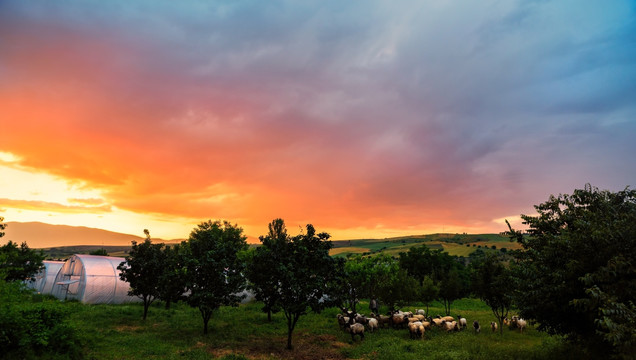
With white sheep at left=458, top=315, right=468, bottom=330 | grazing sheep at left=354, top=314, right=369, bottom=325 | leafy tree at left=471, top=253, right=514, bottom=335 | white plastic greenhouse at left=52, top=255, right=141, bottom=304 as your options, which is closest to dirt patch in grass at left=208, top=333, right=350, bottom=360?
grazing sheep at left=354, top=314, right=369, bottom=325

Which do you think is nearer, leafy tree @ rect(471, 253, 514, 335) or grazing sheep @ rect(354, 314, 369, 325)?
leafy tree @ rect(471, 253, 514, 335)

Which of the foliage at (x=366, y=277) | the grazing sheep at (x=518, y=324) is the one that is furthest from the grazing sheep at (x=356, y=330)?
the grazing sheep at (x=518, y=324)

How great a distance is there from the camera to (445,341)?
24938mm

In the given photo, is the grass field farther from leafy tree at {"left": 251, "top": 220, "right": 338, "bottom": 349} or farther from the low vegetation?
leafy tree at {"left": 251, "top": 220, "right": 338, "bottom": 349}

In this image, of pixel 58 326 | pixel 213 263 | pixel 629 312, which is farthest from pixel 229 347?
pixel 629 312

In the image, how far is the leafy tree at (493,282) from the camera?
92.8ft

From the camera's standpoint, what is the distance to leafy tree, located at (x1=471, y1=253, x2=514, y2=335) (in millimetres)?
28297

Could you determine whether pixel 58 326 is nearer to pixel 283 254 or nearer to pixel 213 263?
pixel 213 263

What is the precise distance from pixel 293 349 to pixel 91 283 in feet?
112

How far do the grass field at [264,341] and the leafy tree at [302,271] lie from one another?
3354 millimetres

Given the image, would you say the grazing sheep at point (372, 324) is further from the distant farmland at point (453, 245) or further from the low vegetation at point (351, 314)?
the distant farmland at point (453, 245)

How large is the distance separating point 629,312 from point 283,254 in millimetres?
19105

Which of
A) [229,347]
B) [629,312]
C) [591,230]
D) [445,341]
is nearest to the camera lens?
[629,312]

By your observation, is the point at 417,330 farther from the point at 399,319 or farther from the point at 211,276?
the point at 211,276
